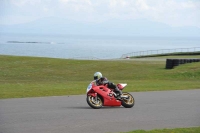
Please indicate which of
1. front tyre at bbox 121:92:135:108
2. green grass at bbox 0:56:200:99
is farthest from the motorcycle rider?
green grass at bbox 0:56:200:99

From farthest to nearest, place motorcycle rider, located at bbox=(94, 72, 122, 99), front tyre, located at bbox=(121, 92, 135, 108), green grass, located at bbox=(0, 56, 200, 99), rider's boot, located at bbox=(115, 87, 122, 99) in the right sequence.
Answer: green grass, located at bbox=(0, 56, 200, 99)
front tyre, located at bbox=(121, 92, 135, 108)
rider's boot, located at bbox=(115, 87, 122, 99)
motorcycle rider, located at bbox=(94, 72, 122, 99)

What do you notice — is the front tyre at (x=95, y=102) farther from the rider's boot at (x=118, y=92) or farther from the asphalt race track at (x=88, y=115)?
the rider's boot at (x=118, y=92)

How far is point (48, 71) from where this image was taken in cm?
3731

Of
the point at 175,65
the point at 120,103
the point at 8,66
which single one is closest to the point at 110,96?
the point at 120,103

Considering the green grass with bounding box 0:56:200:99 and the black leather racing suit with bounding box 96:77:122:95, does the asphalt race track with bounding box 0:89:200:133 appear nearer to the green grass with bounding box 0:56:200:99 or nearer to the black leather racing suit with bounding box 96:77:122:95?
the black leather racing suit with bounding box 96:77:122:95

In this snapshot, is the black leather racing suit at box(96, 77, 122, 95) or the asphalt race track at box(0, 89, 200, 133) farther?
the black leather racing suit at box(96, 77, 122, 95)

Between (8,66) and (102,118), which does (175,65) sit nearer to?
(8,66)

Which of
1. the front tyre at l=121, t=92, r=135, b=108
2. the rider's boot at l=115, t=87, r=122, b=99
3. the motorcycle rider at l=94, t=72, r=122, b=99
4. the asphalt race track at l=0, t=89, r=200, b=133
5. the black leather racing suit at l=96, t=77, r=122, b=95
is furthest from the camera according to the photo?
the front tyre at l=121, t=92, r=135, b=108

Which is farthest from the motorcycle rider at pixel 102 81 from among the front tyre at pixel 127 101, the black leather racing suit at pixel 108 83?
the front tyre at pixel 127 101

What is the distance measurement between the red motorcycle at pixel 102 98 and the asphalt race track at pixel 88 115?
224mm

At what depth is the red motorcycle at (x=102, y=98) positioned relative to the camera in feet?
46.3

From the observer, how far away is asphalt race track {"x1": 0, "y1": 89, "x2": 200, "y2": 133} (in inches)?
411

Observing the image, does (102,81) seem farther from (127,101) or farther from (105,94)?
(127,101)

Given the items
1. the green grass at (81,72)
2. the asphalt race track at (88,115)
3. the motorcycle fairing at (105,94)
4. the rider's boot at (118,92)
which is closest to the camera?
the asphalt race track at (88,115)
